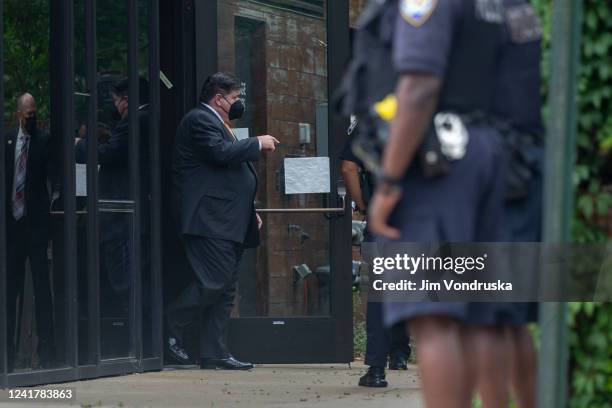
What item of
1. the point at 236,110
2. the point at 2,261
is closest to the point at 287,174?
the point at 236,110

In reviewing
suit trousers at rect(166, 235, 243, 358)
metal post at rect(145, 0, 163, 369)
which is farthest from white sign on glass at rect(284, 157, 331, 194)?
metal post at rect(145, 0, 163, 369)

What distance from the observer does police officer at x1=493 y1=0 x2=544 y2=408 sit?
12.0 feet

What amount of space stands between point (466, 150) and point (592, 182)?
1.38 meters

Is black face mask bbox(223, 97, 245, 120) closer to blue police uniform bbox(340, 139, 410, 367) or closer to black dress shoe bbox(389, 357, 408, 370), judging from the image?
blue police uniform bbox(340, 139, 410, 367)

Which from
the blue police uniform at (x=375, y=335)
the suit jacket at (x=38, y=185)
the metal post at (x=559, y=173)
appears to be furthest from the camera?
the suit jacket at (x=38, y=185)

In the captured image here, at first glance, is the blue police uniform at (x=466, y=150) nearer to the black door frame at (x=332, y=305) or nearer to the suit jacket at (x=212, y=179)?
the suit jacket at (x=212, y=179)

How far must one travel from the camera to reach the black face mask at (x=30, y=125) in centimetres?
802

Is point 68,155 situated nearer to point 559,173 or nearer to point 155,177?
point 155,177

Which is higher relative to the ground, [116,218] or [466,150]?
[466,150]

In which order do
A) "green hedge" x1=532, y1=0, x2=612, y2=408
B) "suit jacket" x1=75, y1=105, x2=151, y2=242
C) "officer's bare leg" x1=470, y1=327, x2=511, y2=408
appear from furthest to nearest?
"suit jacket" x1=75, y1=105, x2=151, y2=242, "green hedge" x1=532, y1=0, x2=612, y2=408, "officer's bare leg" x1=470, y1=327, x2=511, y2=408

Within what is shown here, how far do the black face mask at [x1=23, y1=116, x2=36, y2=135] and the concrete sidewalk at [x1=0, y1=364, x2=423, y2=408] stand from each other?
1.43 m

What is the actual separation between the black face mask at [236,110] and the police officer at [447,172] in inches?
221

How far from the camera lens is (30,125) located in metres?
8.05

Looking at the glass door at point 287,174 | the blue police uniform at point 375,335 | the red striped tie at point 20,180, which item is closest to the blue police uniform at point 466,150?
the blue police uniform at point 375,335
